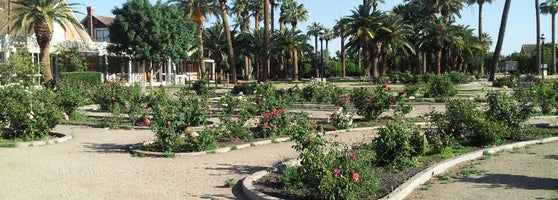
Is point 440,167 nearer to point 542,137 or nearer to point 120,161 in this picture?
point 542,137

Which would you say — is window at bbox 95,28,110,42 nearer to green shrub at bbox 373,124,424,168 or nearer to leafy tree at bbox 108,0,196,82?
leafy tree at bbox 108,0,196,82

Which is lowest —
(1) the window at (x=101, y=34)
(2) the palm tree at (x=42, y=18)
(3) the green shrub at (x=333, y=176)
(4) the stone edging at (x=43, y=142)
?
(4) the stone edging at (x=43, y=142)

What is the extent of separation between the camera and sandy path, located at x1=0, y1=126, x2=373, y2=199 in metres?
7.72

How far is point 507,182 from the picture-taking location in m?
7.84

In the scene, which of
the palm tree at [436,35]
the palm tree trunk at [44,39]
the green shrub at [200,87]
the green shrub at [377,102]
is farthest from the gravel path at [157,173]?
the palm tree at [436,35]

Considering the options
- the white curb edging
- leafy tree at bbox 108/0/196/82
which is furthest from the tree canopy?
the white curb edging

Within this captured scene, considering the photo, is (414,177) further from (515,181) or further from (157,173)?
(157,173)

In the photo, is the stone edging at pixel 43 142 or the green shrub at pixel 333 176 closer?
the green shrub at pixel 333 176

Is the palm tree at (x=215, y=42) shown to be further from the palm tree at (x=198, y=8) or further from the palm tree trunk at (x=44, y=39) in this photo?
the palm tree trunk at (x=44, y=39)

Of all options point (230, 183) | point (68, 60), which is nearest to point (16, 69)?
point (68, 60)

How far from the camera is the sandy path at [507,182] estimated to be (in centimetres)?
712

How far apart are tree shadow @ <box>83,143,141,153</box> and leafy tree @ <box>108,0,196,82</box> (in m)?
30.1

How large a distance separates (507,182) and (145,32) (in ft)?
123

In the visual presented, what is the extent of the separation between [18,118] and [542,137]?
11806mm
